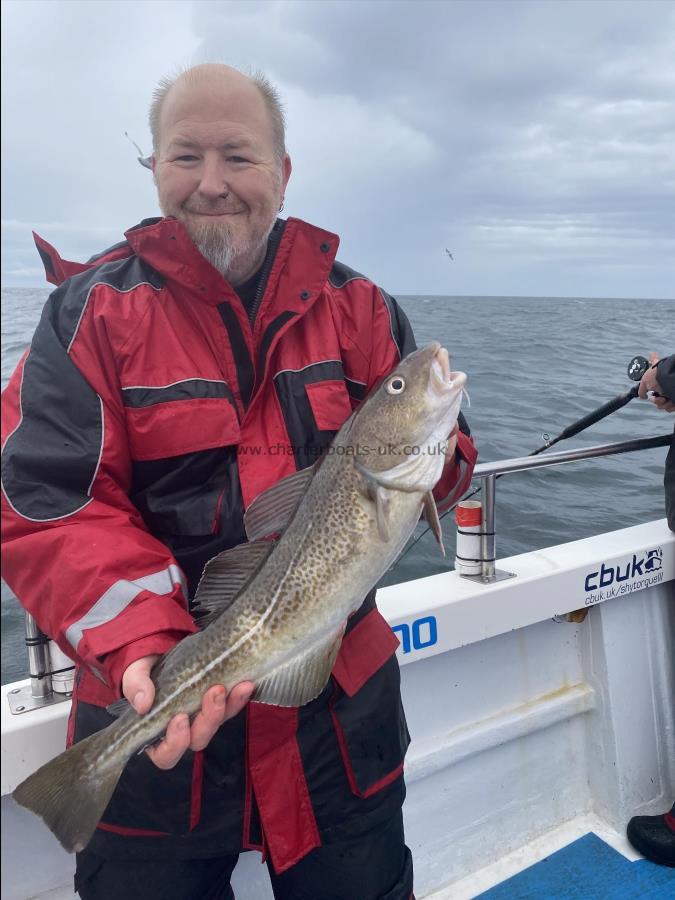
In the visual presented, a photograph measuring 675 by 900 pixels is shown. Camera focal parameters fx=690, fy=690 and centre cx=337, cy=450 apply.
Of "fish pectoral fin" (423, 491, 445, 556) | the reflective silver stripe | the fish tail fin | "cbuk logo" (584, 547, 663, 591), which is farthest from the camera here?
"cbuk logo" (584, 547, 663, 591)

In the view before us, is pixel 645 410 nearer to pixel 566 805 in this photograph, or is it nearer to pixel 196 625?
pixel 566 805

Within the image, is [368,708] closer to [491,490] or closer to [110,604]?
[110,604]

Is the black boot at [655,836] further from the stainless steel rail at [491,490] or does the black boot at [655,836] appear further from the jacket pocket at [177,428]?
the jacket pocket at [177,428]

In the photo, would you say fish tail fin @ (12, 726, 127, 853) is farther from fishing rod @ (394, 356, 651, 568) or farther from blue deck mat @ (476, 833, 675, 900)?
blue deck mat @ (476, 833, 675, 900)

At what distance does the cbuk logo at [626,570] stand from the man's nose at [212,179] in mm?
2741

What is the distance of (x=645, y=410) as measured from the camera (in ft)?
40.9

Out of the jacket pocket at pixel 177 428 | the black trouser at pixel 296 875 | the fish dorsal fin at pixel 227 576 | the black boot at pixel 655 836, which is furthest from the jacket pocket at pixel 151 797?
the black boot at pixel 655 836

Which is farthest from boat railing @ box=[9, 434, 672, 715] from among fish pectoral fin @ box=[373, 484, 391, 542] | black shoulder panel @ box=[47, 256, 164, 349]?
fish pectoral fin @ box=[373, 484, 391, 542]

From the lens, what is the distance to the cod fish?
6.39ft

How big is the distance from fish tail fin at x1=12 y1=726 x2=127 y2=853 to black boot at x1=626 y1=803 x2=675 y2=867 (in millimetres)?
3002

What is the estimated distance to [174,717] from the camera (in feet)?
6.06

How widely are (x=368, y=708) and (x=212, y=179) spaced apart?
1.82 metres

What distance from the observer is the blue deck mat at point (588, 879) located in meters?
3.36

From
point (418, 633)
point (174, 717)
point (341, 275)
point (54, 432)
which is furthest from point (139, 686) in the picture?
point (418, 633)
